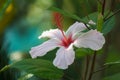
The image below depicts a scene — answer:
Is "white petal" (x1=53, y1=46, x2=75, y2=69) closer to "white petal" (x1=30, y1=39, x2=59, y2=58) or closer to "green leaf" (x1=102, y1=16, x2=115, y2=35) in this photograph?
"white petal" (x1=30, y1=39, x2=59, y2=58)

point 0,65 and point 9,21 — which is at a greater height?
point 0,65

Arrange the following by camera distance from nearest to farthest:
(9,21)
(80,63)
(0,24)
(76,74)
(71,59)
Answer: (71,59) < (76,74) < (80,63) < (0,24) < (9,21)

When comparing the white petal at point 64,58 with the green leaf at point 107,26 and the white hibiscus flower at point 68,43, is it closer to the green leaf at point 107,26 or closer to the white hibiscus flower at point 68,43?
the white hibiscus flower at point 68,43

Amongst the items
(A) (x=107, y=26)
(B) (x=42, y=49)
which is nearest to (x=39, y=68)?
(B) (x=42, y=49)

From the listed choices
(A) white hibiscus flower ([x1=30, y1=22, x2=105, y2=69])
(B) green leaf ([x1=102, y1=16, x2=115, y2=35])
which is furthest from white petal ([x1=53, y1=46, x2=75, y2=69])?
(B) green leaf ([x1=102, y1=16, x2=115, y2=35])

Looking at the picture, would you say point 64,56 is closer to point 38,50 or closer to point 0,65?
point 38,50

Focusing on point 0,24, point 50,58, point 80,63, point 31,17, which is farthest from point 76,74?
point 31,17

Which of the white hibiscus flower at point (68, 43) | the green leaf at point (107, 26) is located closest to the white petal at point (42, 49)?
the white hibiscus flower at point (68, 43)

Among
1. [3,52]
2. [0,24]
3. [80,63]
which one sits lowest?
[80,63]
